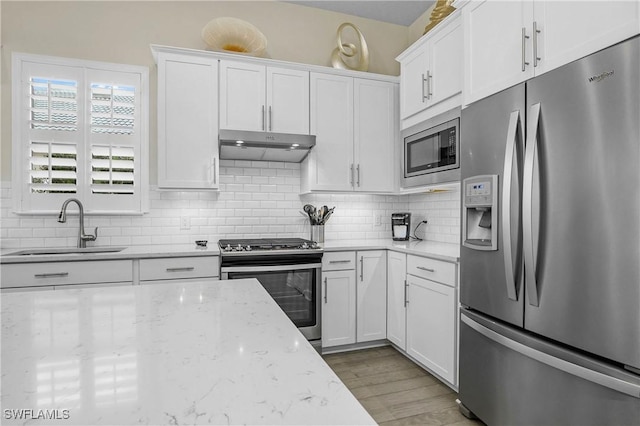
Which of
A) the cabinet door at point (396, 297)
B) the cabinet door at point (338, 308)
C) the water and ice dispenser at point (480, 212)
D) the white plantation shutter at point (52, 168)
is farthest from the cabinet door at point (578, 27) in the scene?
the white plantation shutter at point (52, 168)

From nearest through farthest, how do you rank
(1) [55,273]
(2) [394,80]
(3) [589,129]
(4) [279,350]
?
(4) [279,350] → (3) [589,129] → (1) [55,273] → (2) [394,80]

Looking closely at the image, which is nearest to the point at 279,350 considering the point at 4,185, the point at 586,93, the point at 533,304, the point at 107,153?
the point at 533,304

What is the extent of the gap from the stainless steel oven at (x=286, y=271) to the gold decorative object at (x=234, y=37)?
1703mm

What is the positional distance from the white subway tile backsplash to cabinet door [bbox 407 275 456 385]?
2.27 feet

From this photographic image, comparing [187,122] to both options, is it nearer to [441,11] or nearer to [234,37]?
[234,37]

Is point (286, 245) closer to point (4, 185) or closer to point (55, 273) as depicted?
point (55, 273)

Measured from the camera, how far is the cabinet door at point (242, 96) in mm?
3041

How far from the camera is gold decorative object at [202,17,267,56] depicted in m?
3.14

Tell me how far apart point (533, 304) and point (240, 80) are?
2641 mm

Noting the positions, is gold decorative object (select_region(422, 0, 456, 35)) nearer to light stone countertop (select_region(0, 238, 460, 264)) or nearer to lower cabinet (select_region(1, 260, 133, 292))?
light stone countertop (select_region(0, 238, 460, 264))

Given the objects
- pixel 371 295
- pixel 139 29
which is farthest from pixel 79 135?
pixel 371 295

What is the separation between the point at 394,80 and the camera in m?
3.51

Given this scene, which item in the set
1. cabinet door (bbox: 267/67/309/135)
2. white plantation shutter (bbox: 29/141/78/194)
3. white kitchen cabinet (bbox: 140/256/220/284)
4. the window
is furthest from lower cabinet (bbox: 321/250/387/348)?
white plantation shutter (bbox: 29/141/78/194)

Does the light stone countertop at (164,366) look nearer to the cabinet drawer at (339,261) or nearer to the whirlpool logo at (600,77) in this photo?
the whirlpool logo at (600,77)
